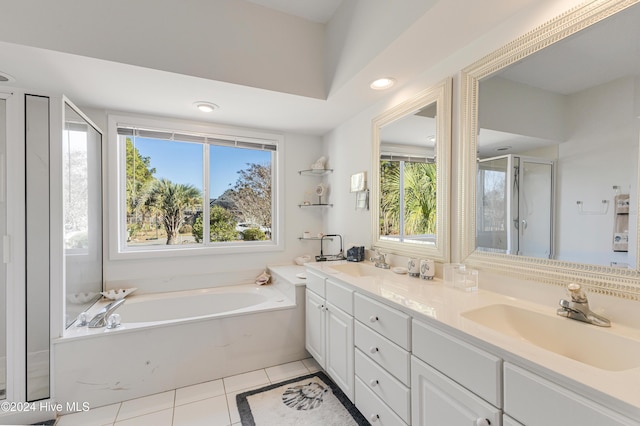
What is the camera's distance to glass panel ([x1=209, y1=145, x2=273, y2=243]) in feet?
10.2

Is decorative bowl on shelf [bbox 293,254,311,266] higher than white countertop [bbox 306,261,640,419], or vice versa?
white countertop [bbox 306,261,640,419]

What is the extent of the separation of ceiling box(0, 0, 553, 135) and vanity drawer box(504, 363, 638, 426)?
58.1 inches

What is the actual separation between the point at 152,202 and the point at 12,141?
1.19 meters

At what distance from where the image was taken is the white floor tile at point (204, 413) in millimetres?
1738

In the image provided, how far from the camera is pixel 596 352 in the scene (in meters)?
0.97

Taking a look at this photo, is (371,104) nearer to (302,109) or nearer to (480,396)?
(302,109)

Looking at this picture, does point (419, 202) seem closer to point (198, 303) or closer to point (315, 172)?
point (315, 172)

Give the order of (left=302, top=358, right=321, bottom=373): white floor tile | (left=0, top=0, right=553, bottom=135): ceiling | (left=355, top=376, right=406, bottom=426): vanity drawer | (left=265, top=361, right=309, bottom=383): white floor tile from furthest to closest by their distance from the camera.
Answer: (left=302, top=358, right=321, bottom=373): white floor tile → (left=265, top=361, right=309, bottom=383): white floor tile → (left=0, top=0, right=553, bottom=135): ceiling → (left=355, top=376, right=406, bottom=426): vanity drawer

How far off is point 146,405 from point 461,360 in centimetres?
208

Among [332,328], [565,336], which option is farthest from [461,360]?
[332,328]

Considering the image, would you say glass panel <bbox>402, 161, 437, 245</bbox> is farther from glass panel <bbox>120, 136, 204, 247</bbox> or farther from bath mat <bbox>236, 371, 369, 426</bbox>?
glass panel <bbox>120, 136, 204, 247</bbox>

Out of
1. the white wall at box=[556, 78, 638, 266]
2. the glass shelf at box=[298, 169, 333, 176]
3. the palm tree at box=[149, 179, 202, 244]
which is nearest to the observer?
the white wall at box=[556, 78, 638, 266]

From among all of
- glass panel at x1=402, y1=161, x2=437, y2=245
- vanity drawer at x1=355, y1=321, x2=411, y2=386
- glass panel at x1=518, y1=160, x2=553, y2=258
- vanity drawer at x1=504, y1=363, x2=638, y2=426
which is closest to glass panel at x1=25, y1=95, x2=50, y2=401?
vanity drawer at x1=355, y1=321, x2=411, y2=386

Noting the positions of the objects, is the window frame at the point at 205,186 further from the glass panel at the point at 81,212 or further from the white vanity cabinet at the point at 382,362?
the white vanity cabinet at the point at 382,362
